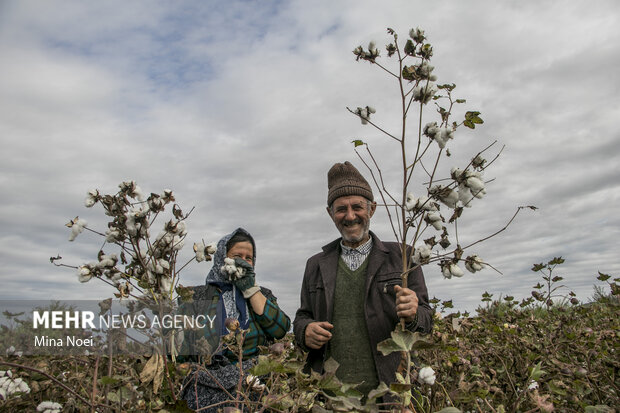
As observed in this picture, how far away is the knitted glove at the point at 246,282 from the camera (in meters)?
3.05

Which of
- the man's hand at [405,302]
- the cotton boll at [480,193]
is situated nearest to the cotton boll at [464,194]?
the cotton boll at [480,193]

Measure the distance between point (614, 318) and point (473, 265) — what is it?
4807mm

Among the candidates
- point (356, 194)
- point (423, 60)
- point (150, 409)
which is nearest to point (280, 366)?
point (150, 409)

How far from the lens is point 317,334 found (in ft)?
8.81

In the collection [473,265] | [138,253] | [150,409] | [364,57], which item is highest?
[364,57]

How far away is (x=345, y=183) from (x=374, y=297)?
0.78 metres

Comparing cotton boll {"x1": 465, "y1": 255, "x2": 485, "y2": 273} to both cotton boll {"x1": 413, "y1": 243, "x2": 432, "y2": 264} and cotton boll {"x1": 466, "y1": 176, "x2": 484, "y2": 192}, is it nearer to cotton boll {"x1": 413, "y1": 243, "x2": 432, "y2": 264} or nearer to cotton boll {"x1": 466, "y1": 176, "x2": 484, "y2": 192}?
cotton boll {"x1": 413, "y1": 243, "x2": 432, "y2": 264}

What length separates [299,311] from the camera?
3.33 m

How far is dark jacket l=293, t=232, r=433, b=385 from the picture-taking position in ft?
9.09

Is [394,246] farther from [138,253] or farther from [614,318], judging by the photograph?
[614,318]

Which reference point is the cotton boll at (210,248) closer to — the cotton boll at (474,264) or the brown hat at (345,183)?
the cotton boll at (474,264)

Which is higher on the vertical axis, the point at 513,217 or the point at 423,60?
the point at 423,60

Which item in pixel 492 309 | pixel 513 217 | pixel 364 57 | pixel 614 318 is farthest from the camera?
pixel 492 309

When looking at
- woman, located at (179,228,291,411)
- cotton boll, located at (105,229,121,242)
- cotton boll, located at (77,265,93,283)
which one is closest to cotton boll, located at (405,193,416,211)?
cotton boll, located at (105,229,121,242)
